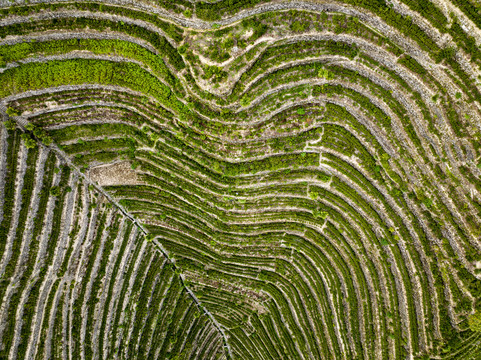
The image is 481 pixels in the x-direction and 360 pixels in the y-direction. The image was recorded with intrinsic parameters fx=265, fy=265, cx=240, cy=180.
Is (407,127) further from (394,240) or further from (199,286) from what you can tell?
(199,286)

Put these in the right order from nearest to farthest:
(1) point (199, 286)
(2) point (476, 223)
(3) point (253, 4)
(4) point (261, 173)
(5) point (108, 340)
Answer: (3) point (253, 4) → (2) point (476, 223) → (4) point (261, 173) → (5) point (108, 340) → (1) point (199, 286)

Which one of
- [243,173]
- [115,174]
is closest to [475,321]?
[243,173]

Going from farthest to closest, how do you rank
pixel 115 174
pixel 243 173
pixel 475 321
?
1. pixel 115 174
2. pixel 243 173
3. pixel 475 321

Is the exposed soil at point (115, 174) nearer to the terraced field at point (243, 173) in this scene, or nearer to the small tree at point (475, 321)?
the terraced field at point (243, 173)

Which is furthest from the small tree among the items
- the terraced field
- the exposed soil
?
the exposed soil

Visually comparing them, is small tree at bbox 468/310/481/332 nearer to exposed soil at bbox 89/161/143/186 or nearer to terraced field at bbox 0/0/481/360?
terraced field at bbox 0/0/481/360

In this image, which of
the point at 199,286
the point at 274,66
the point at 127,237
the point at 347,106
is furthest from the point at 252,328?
the point at 274,66

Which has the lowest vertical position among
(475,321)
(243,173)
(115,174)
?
(475,321)

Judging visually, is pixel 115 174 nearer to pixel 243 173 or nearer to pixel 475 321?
pixel 243 173

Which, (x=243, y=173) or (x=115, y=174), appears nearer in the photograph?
(x=243, y=173)
